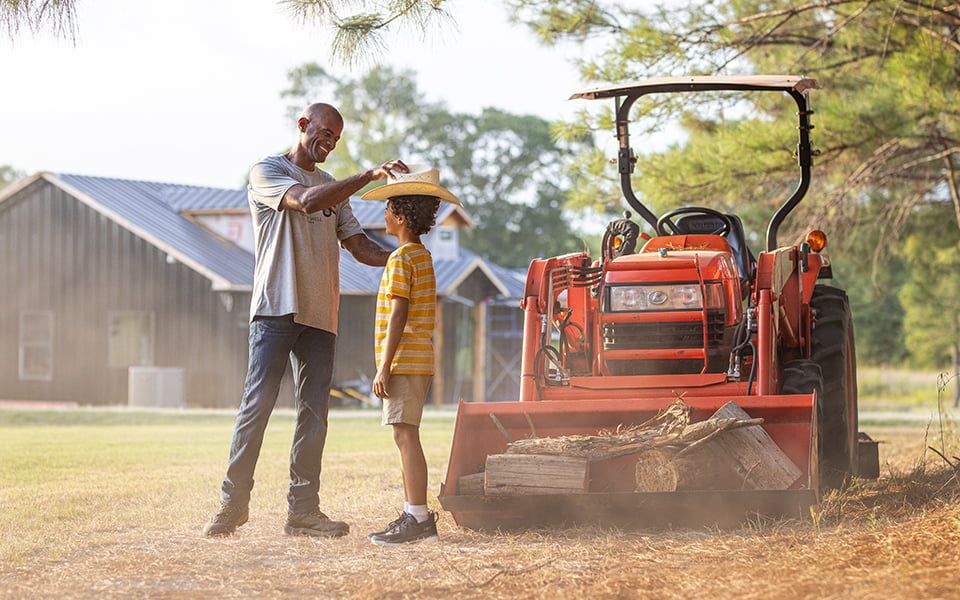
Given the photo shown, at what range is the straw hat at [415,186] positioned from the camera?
578 centimetres

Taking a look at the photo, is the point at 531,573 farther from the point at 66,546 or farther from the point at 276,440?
the point at 276,440

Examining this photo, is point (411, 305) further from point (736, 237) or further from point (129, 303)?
point (129, 303)

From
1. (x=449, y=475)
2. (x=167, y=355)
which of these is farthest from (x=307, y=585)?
(x=167, y=355)

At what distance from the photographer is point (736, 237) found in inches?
310

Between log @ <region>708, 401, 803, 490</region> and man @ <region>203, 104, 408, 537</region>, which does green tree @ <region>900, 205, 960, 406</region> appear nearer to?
log @ <region>708, 401, 803, 490</region>

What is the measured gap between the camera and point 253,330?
616cm

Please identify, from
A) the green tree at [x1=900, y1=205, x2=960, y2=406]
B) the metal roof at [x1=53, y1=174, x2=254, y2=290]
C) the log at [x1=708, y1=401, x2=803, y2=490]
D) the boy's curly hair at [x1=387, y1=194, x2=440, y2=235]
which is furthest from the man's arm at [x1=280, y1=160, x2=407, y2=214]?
the metal roof at [x1=53, y1=174, x2=254, y2=290]

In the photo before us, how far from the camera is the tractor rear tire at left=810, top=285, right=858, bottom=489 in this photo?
7.17 meters

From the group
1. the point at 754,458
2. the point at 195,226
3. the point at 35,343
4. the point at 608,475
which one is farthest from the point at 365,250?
the point at 195,226

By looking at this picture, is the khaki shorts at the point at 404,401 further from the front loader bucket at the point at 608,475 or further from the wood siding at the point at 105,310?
the wood siding at the point at 105,310

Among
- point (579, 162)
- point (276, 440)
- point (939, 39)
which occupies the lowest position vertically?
point (276, 440)

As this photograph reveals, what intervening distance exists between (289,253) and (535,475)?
5.29ft

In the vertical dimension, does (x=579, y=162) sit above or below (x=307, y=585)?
above

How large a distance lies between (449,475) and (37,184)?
2261cm
